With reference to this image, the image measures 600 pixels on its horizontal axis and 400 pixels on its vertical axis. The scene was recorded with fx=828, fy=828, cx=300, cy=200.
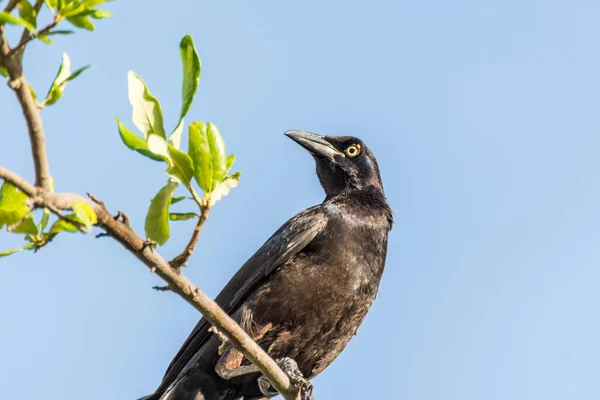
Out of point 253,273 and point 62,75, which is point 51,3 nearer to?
point 62,75

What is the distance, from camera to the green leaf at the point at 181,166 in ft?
10.6

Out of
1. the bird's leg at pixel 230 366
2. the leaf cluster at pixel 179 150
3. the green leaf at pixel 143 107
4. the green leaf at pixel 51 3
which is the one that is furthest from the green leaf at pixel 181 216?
the bird's leg at pixel 230 366

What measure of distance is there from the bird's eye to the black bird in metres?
0.98

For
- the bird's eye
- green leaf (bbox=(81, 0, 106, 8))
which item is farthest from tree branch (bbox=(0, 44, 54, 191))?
the bird's eye

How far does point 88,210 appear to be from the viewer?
9.45 ft

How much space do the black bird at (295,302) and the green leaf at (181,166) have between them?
128 inches

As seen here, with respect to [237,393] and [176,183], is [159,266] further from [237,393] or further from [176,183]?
[237,393]

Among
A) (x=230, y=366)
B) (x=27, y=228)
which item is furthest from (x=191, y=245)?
(x=230, y=366)

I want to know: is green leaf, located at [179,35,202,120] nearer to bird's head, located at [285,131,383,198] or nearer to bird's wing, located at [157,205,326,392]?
bird's wing, located at [157,205,326,392]

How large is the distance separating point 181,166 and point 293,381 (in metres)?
2.82

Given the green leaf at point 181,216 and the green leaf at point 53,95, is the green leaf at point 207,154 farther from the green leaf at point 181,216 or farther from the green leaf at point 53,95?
the green leaf at point 53,95

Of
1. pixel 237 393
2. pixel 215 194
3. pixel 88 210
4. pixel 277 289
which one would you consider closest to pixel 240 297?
pixel 277 289

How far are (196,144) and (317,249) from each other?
12.5ft

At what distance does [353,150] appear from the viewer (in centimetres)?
839
